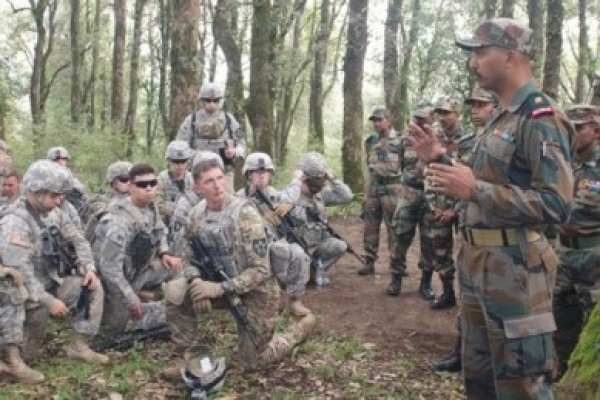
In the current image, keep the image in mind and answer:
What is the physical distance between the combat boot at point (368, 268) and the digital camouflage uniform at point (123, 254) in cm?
305

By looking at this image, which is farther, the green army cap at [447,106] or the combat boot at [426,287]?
the combat boot at [426,287]

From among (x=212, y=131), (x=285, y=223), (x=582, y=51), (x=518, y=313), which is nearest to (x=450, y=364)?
(x=518, y=313)

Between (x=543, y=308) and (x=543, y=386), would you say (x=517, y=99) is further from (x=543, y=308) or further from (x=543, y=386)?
(x=543, y=386)

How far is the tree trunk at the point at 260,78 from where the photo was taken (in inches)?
479

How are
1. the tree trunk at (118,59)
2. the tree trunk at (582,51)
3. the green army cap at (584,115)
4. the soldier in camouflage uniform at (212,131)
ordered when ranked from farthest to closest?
1. the tree trunk at (118,59)
2. the tree trunk at (582,51)
3. the soldier in camouflage uniform at (212,131)
4. the green army cap at (584,115)

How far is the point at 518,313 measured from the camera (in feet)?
10.1

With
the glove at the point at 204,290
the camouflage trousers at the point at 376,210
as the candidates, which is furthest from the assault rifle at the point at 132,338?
the camouflage trousers at the point at 376,210

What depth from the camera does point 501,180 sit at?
10.3ft

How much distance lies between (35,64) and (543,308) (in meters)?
20.4

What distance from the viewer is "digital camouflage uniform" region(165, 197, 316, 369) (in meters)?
5.22

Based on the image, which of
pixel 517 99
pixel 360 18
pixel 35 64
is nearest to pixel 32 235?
pixel 517 99

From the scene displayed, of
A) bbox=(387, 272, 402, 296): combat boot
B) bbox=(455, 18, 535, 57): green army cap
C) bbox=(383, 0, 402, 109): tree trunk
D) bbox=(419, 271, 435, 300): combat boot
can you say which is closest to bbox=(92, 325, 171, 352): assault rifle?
bbox=(387, 272, 402, 296): combat boot

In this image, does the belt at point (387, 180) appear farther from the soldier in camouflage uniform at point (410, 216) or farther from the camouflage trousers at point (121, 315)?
the camouflage trousers at point (121, 315)

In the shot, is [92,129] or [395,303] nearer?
[395,303]
